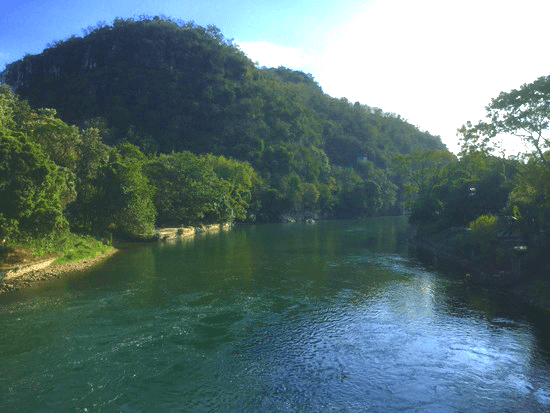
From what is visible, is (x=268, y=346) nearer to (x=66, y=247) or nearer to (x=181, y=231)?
(x=66, y=247)

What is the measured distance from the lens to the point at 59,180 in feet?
103

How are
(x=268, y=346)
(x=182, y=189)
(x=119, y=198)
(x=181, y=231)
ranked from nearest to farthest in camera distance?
(x=268, y=346), (x=119, y=198), (x=181, y=231), (x=182, y=189)

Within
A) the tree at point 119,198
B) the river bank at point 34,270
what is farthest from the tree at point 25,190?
the tree at point 119,198

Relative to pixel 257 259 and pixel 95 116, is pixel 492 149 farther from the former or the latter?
pixel 95 116

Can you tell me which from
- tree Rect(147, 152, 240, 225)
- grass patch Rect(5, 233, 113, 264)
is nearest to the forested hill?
Result: tree Rect(147, 152, 240, 225)

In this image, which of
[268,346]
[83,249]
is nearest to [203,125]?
[83,249]

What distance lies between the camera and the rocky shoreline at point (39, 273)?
94.2ft

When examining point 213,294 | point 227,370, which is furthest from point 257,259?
point 227,370

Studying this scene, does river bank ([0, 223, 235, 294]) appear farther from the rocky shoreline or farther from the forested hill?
the forested hill

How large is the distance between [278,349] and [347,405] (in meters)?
5.24

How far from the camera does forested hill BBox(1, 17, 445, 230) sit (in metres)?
113

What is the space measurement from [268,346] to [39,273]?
2127 cm

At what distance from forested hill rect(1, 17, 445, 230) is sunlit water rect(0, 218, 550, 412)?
7562 cm

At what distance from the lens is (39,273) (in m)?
31.7
